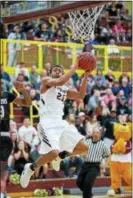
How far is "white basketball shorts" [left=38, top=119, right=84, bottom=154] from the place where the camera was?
11.4 m

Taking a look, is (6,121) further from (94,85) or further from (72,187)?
(94,85)

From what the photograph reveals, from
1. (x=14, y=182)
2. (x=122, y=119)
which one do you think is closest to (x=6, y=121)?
(x=14, y=182)

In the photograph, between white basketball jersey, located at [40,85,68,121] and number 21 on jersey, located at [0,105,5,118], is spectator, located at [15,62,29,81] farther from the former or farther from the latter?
white basketball jersey, located at [40,85,68,121]

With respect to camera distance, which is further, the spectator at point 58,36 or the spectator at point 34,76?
the spectator at point 58,36

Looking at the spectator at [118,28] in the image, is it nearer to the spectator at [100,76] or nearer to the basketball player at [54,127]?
the spectator at [100,76]

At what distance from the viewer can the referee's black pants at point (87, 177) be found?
1584 centimetres

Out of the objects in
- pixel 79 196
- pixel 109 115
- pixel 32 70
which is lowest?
pixel 79 196

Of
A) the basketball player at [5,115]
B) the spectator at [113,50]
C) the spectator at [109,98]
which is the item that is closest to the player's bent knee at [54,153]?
the basketball player at [5,115]

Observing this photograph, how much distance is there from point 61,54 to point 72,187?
6.90 meters

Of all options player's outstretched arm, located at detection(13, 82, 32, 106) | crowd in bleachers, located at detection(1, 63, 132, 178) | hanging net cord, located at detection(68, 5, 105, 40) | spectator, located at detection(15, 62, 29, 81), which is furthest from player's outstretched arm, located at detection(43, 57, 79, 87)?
spectator, located at detection(15, 62, 29, 81)

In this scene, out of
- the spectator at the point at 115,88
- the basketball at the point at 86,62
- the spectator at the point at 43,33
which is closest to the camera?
the basketball at the point at 86,62

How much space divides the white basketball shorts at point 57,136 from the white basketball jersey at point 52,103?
0.35ft

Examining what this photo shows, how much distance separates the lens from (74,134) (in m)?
11.5

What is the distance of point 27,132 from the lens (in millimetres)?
18234
